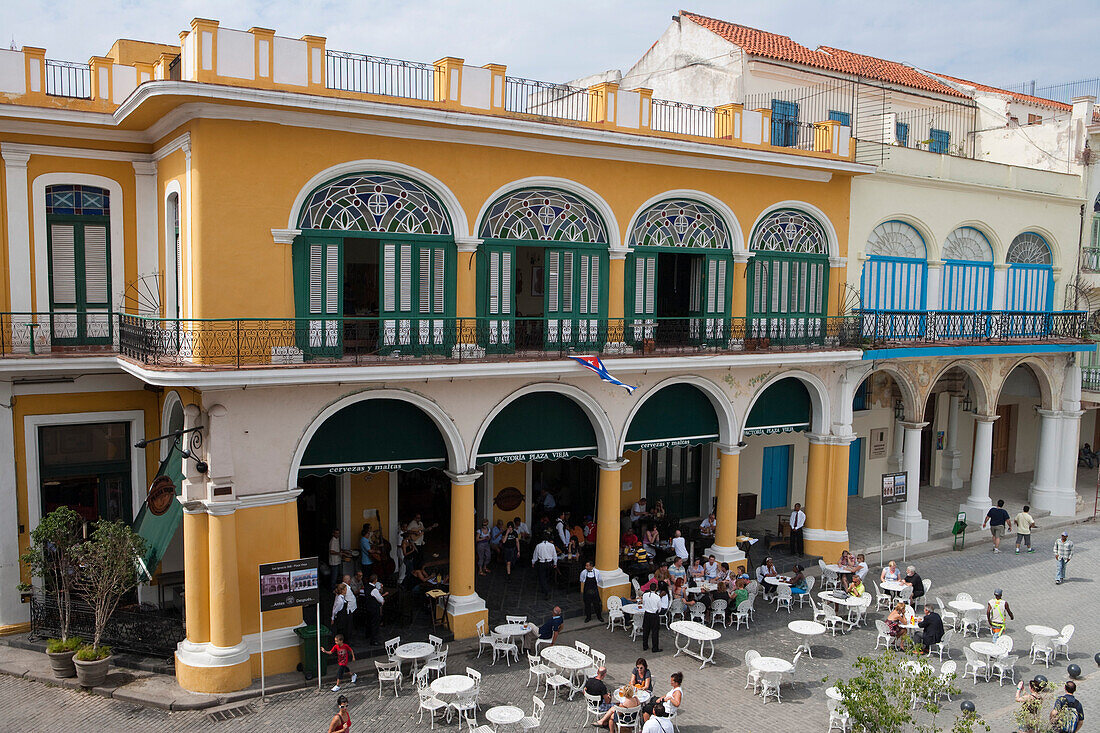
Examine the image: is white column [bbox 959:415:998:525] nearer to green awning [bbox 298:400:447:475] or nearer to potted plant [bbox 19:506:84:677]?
green awning [bbox 298:400:447:475]

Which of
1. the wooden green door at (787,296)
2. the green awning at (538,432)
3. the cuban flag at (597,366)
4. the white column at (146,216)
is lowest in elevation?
the green awning at (538,432)

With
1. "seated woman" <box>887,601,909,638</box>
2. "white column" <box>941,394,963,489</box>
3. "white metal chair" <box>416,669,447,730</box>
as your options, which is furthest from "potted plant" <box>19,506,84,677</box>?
"white column" <box>941,394,963,489</box>

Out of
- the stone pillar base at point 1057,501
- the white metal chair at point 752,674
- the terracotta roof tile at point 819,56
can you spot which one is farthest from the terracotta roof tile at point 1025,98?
the white metal chair at point 752,674

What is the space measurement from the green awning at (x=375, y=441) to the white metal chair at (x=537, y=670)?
156 inches

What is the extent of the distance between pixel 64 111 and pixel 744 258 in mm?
13586

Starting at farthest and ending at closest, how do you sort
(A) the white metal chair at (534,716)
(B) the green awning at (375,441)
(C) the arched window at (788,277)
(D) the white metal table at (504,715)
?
1. (C) the arched window at (788,277)
2. (B) the green awning at (375,441)
3. (A) the white metal chair at (534,716)
4. (D) the white metal table at (504,715)

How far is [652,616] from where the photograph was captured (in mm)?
16453

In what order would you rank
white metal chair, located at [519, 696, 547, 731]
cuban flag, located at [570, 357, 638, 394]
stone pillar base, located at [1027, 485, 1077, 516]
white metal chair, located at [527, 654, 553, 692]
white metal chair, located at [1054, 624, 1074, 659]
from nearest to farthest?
white metal chair, located at [519, 696, 547, 731]
white metal chair, located at [527, 654, 553, 692]
white metal chair, located at [1054, 624, 1074, 659]
cuban flag, located at [570, 357, 638, 394]
stone pillar base, located at [1027, 485, 1077, 516]

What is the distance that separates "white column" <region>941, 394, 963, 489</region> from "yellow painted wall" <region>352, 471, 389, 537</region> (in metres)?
18.7

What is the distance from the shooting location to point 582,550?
1998 centimetres

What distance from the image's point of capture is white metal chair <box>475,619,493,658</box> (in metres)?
Result: 15.9

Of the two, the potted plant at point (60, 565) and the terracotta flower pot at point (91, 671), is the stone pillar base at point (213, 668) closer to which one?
the terracotta flower pot at point (91, 671)

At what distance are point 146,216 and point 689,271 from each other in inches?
450

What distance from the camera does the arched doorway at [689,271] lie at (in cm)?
1853
